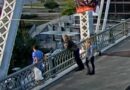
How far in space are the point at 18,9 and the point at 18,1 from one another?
0.78 feet

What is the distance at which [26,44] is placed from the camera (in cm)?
4291

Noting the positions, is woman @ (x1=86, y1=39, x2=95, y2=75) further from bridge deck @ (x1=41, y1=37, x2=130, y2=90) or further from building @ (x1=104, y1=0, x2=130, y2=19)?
building @ (x1=104, y1=0, x2=130, y2=19)

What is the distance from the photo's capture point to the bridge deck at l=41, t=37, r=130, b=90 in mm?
13766

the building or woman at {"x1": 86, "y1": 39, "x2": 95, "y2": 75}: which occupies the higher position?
woman at {"x1": 86, "y1": 39, "x2": 95, "y2": 75}

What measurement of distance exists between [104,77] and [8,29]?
12.3 ft

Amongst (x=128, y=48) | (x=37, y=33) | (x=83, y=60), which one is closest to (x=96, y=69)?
(x=83, y=60)

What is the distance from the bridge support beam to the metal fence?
0.58m

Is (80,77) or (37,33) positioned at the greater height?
(80,77)

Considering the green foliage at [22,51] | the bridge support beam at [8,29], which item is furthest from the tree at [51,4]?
the bridge support beam at [8,29]

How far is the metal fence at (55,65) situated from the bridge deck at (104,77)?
429 millimetres

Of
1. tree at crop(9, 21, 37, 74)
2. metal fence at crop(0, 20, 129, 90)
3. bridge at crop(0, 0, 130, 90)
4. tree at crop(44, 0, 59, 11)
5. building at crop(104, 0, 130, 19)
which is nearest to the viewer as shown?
metal fence at crop(0, 20, 129, 90)

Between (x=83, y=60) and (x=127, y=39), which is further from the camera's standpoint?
(x=127, y=39)

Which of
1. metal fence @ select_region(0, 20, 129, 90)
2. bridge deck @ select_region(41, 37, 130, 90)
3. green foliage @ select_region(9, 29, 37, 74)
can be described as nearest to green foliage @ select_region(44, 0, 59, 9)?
green foliage @ select_region(9, 29, 37, 74)

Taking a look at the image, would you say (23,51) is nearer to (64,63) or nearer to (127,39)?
(127,39)
